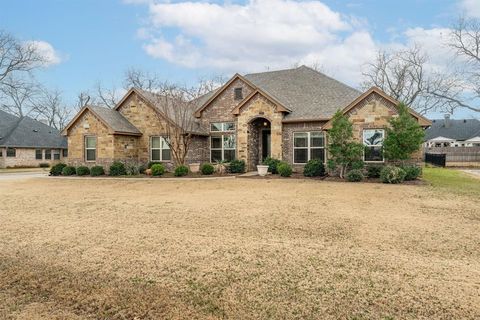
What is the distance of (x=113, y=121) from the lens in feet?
71.7

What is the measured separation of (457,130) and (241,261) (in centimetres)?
5640

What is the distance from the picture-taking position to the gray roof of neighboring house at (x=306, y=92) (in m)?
20.3

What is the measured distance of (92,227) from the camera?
24.5ft


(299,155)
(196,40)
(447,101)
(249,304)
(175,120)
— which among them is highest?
(196,40)

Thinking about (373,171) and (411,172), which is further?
(373,171)

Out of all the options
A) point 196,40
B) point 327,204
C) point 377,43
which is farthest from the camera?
point 377,43

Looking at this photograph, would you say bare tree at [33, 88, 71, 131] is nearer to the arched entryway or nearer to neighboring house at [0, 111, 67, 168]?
neighboring house at [0, 111, 67, 168]

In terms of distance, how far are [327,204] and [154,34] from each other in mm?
16105

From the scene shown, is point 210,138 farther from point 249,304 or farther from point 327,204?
point 249,304

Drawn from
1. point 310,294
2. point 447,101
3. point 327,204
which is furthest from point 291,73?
point 310,294

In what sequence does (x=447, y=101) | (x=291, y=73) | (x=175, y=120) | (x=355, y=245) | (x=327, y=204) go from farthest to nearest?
(x=447, y=101)
(x=291, y=73)
(x=175, y=120)
(x=327, y=204)
(x=355, y=245)

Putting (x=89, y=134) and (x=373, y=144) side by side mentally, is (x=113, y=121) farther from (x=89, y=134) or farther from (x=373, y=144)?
(x=373, y=144)

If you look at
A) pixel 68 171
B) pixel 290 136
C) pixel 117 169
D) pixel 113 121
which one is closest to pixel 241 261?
pixel 290 136

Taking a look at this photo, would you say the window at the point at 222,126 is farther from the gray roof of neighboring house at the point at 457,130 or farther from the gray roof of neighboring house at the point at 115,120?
the gray roof of neighboring house at the point at 457,130
